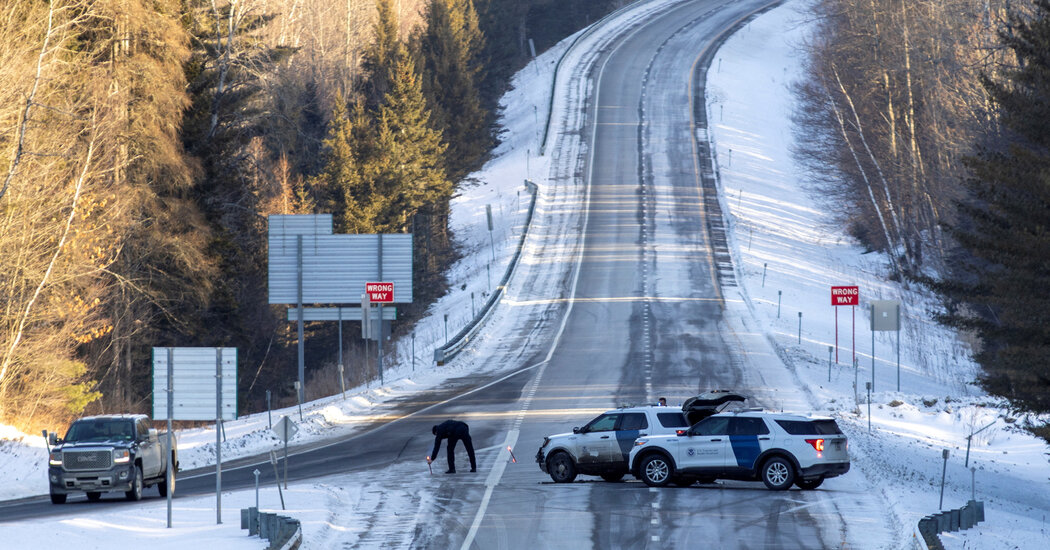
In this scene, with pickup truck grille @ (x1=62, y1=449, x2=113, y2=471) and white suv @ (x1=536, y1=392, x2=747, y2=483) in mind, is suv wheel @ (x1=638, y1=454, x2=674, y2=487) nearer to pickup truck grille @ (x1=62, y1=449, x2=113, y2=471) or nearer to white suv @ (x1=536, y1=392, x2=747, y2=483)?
white suv @ (x1=536, y1=392, x2=747, y2=483)

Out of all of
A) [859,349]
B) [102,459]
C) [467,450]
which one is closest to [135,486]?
[102,459]

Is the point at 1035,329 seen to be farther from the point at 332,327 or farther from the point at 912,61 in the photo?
the point at 332,327

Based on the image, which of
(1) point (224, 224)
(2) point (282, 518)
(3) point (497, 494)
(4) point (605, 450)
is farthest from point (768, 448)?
Result: (1) point (224, 224)

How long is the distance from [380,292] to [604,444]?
1882 centimetres

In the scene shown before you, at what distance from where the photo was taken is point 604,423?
21.2 m

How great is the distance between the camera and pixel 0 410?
29.4m

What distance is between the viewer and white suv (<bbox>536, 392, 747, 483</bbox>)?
2075 centimetres

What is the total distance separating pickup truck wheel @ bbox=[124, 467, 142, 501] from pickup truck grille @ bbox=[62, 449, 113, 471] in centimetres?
60

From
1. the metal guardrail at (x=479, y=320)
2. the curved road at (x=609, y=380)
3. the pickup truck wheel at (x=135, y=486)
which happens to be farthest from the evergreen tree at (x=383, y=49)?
the pickup truck wheel at (x=135, y=486)

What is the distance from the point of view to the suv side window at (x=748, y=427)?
19344 millimetres

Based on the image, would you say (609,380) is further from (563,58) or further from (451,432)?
(563,58)

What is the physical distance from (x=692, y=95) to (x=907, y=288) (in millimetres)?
36756

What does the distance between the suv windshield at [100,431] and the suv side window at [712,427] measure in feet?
37.1

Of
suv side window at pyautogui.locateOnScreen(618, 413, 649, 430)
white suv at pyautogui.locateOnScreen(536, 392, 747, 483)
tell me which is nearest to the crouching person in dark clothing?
white suv at pyautogui.locateOnScreen(536, 392, 747, 483)
